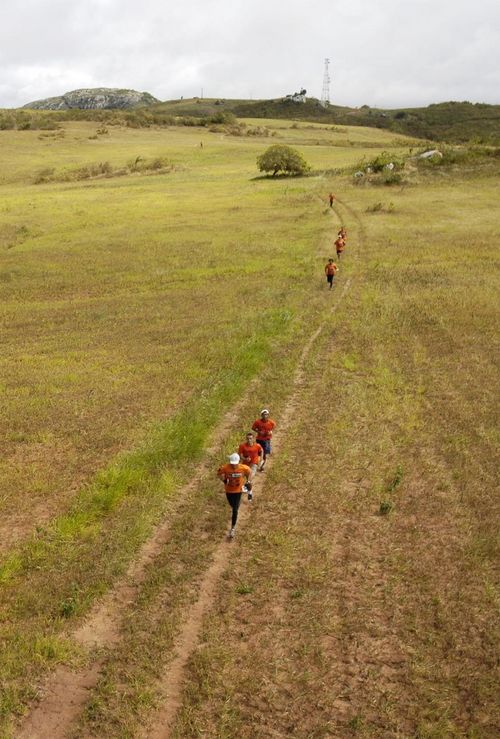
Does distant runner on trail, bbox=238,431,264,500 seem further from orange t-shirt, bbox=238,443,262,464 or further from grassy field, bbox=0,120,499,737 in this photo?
grassy field, bbox=0,120,499,737

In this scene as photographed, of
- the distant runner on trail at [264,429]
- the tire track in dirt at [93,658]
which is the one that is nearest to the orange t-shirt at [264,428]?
the distant runner on trail at [264,429]

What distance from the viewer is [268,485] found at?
47.2ft

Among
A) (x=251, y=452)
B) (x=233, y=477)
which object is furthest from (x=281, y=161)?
(x=233, y=477)

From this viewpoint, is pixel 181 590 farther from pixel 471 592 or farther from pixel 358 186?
pixel 358 186

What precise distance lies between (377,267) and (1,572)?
28.7 metres

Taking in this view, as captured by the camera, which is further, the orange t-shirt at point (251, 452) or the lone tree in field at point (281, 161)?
the lone tree in field at point (281, 161)

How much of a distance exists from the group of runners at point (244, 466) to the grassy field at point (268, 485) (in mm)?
635

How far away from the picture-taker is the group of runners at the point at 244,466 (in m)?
12.1

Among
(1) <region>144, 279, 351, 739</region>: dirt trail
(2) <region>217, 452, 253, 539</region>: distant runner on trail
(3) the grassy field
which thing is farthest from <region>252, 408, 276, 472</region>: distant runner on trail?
(2) <region>217, 452, 253, 539</region>: distant runner on trail

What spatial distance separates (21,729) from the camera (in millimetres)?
8258

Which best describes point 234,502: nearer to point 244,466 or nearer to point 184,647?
point 244,466

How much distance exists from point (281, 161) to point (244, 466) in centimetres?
6700

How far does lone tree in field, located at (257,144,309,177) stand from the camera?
72.7m

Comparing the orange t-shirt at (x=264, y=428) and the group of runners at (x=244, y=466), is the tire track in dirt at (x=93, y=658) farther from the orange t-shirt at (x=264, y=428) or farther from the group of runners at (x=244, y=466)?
the orange t-shirt at (x=264, y=428)
